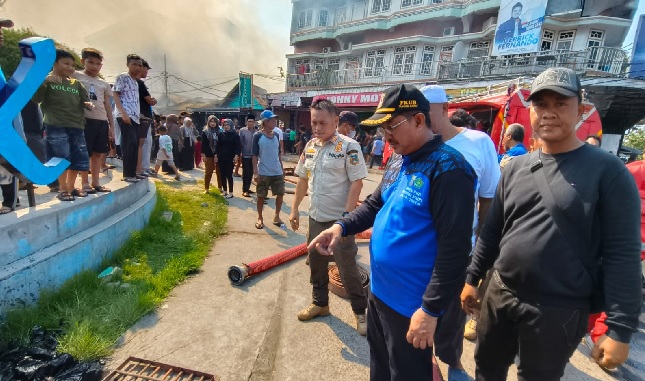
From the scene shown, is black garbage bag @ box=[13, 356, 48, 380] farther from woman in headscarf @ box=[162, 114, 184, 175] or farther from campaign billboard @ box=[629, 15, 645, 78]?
campaign billboard @ box=[629, 15, 645, 78]

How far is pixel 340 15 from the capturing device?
24.8m

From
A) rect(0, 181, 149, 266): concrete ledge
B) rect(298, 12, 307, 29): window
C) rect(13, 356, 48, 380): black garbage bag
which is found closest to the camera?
rect(13, 356, 48, 380): black garbage bag

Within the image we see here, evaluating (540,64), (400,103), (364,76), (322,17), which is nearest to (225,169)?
(400,103)

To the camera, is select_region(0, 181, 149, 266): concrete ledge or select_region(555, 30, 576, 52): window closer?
select_region(0, 181, 149, 266): concrete ledge

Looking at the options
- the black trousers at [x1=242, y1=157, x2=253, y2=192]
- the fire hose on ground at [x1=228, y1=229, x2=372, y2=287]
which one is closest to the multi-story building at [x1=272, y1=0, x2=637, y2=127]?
the black trousers at [x1=242, y1=157, x2=253, y2=192]

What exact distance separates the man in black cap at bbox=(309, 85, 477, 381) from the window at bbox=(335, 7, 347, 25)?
26575 mm

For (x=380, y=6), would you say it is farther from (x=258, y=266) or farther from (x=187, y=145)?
(x=258, y=266)

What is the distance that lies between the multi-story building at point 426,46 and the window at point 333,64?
0.08 meters

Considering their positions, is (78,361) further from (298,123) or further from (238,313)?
(298,123)

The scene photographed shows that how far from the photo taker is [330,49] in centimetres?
2542

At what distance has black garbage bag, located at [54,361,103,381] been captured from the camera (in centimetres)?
195

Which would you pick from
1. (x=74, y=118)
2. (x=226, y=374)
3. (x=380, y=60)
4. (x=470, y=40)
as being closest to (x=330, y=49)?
(x=380, y=60)

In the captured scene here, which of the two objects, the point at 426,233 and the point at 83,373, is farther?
the point at 83,373

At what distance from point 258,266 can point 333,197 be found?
4.68ft
